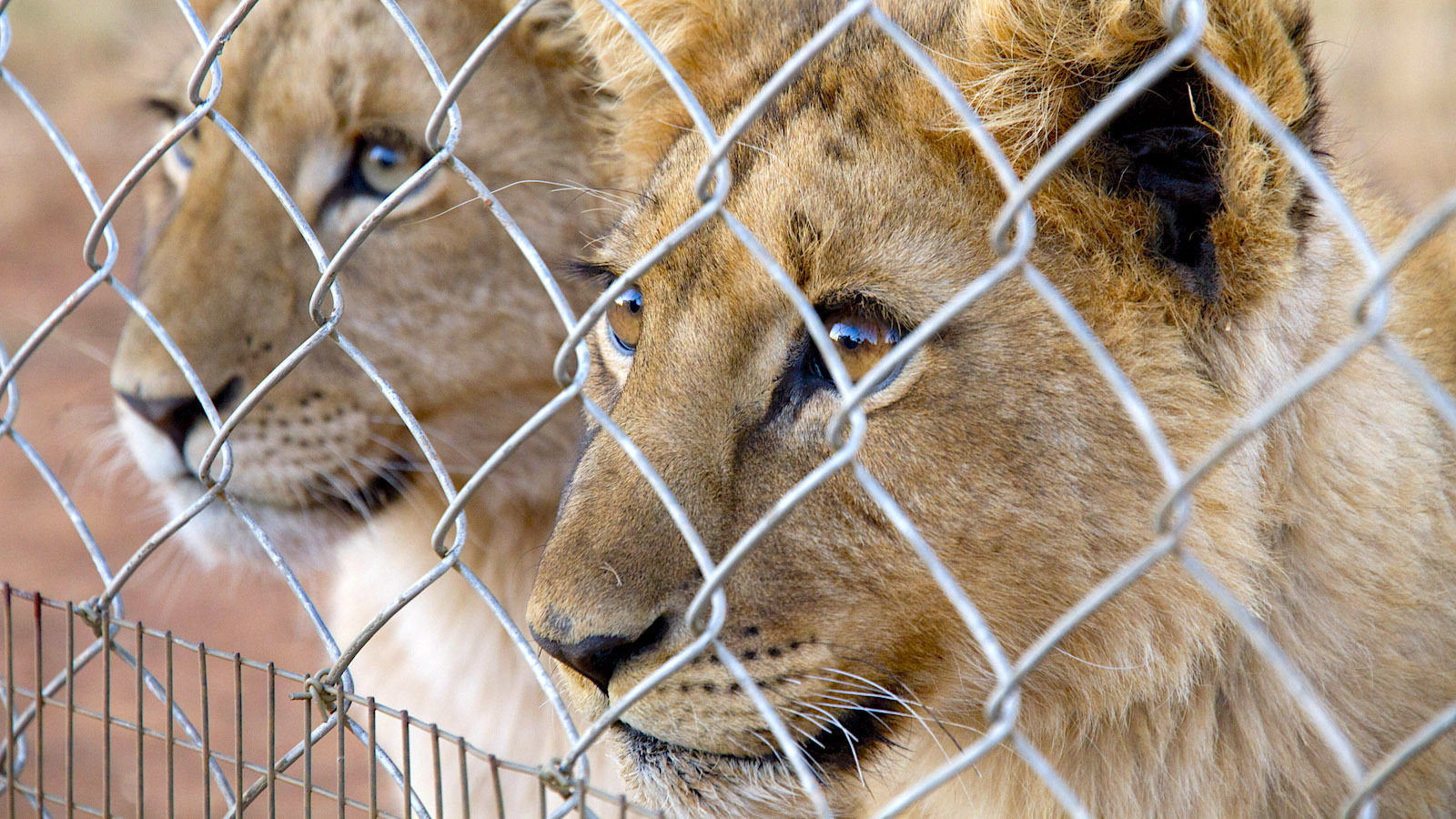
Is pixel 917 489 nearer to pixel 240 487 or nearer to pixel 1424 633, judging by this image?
pixel 1424 633

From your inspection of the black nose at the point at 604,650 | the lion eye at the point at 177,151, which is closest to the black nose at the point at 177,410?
the lion eye at the point at 177,151

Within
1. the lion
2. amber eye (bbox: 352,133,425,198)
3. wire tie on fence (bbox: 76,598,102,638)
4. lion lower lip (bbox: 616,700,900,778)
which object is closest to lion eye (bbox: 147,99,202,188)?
the lion

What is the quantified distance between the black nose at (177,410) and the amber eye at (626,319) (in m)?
0.85

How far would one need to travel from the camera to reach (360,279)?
2688 mm

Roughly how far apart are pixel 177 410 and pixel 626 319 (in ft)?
3.31

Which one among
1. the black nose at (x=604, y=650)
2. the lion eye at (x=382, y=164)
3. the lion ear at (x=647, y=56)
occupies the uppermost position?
the lion eye at (x=382, y=164)

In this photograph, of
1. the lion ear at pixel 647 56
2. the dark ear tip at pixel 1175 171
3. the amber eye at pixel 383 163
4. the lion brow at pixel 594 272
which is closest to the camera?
the dark ear tip at pixel 1175 171

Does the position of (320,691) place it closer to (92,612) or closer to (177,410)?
(92,612)

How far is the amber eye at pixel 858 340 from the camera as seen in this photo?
1.77 m

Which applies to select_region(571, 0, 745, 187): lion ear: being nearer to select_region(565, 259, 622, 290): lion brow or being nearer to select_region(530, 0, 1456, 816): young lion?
select_region(565, 259, 622, 290): lion brow

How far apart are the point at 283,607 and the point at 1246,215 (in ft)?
15.2

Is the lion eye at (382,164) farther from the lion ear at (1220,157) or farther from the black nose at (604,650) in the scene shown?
the lion ear at (1220,157)

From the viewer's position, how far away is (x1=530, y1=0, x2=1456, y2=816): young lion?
5.36 ft

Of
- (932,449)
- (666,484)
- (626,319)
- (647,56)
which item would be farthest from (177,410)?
(932,449)
